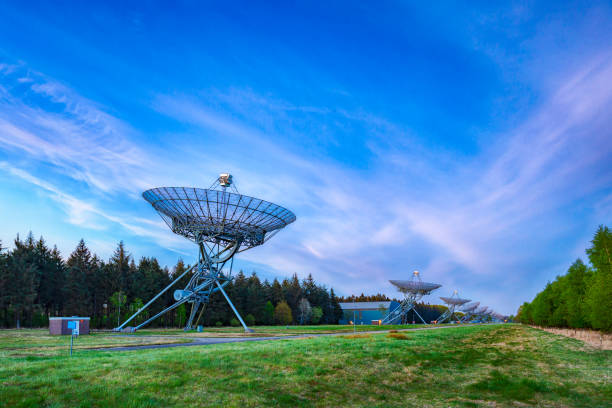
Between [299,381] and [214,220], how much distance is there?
114 ft

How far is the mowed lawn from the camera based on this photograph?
10.7 meters

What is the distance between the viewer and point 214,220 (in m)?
46.3

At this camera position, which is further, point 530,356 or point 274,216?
point 274,216

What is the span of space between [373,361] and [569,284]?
51884mm

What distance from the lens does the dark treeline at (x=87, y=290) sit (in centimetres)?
6262

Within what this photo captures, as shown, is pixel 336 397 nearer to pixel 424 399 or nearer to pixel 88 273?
pixel 424 399

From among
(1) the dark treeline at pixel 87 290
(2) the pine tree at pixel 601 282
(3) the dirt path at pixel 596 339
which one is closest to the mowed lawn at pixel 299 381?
(3) the dirt path at pixel 596 339

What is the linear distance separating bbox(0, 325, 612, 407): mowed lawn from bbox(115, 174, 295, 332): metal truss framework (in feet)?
89.4

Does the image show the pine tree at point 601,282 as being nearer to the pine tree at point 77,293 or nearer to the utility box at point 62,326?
the utility box at point 62,326

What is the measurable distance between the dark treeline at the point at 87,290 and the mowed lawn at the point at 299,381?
47247 millimetres

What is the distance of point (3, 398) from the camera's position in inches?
378

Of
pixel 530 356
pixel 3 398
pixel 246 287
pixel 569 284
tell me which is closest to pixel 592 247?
pixel 569 284

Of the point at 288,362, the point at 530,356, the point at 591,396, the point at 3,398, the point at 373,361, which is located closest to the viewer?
the point at 3,398

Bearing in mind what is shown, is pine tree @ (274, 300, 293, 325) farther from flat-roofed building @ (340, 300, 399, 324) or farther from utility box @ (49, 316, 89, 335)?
utility box @ (49, 316, 89, 335)
